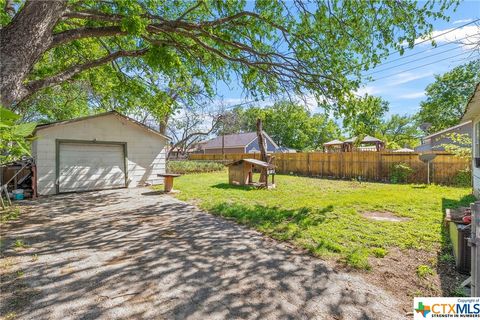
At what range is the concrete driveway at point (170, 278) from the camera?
2268 mm

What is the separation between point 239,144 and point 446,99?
22.4 meters

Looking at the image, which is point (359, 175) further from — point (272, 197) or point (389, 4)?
point (389, 4)

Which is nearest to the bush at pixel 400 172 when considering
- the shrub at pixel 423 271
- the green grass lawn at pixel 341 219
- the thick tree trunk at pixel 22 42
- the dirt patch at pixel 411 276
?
the green grass lawn at pixel 341 219

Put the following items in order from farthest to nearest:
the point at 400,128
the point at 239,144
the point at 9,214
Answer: the point at 400,128, the point at 239,144, the point at 9,214

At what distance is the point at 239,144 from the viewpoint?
33906 mm

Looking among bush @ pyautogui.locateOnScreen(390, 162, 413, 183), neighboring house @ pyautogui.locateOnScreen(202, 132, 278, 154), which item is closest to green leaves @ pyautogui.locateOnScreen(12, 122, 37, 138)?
bush @ pyautogui.locateOnScreen(390, 162, 413, 183)

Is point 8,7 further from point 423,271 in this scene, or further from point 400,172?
point 400,172

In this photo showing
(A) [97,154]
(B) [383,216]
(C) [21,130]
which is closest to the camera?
(C) [21,130]

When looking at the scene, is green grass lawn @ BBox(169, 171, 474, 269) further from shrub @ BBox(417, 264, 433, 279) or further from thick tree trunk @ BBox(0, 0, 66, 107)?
thick tree trunk @ BBox(0, 0, 66, 107)

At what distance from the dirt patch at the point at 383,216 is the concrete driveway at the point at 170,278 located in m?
2.73

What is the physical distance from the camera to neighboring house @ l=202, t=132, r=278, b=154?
33.3m

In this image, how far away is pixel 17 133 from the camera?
36.8 inches

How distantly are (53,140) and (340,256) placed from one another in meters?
9.41

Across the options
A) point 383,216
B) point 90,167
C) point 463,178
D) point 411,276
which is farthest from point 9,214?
point 463,178
